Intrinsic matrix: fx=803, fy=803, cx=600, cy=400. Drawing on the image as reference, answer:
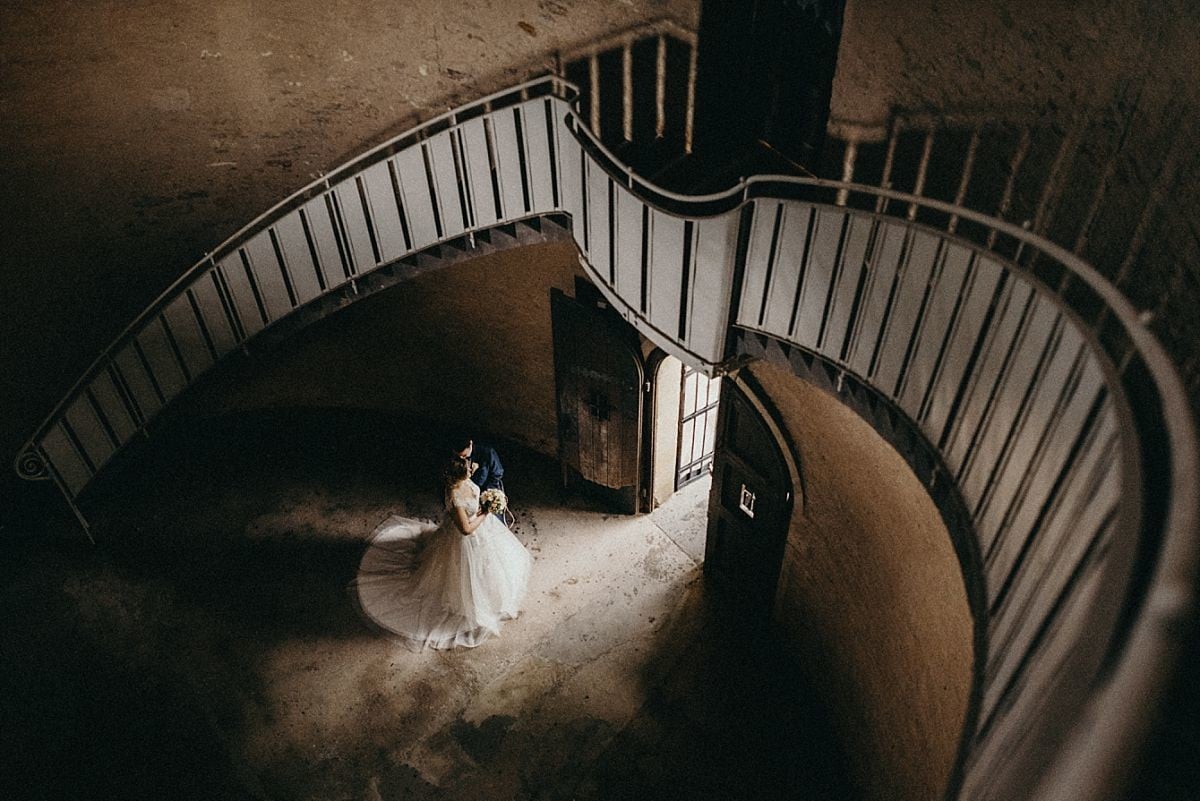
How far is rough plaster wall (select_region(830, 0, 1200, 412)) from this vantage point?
3.29m

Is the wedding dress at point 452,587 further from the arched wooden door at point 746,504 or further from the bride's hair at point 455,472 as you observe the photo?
the arched wooden door at point 746,504

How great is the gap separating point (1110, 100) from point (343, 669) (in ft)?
23.9

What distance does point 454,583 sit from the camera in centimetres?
786

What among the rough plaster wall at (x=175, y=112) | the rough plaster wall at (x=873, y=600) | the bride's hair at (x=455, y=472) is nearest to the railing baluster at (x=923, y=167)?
the rough plaster wall at (x=873, y=600)

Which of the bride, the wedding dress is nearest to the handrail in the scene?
the bride

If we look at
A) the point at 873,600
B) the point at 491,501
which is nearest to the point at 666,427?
the point at 491,501

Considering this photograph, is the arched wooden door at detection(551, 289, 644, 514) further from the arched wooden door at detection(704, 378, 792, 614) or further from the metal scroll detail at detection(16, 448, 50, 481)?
the metal scroll detail at detection(16, 448, 50, 481)

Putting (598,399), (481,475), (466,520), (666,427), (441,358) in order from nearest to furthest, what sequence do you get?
(466,520) → (481,475) → (598,399) → (666,427) → (441,358)

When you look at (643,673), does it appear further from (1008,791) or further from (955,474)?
(1008,791)

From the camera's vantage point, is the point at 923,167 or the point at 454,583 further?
the point at 454,583

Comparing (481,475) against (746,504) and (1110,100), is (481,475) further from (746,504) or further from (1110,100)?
(1110,100)

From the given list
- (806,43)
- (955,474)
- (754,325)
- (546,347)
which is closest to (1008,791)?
(955,474)

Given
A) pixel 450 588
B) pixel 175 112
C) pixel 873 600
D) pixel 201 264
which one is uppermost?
pixel 175 112

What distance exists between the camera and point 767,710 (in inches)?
291
